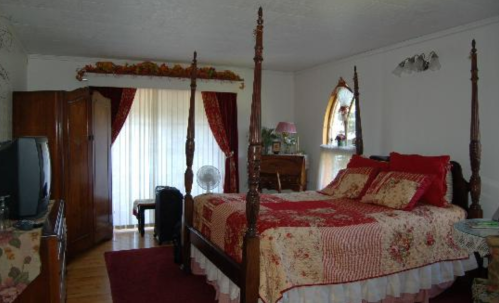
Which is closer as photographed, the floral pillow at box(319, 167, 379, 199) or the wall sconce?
the floral pillow at box(319, 167, 379, 199)

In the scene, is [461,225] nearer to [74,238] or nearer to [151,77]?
[74,238]

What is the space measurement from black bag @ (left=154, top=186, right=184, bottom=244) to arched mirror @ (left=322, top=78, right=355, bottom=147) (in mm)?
2370

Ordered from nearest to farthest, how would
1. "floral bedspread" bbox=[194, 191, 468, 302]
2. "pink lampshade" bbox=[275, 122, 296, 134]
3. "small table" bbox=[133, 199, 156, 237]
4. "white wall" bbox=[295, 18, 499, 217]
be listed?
"floral bedspread" bbox=[194, 191, 468, 302] → "white wall" bbox=[295, 18, 499, 217] → "small table" bbox=[133, 199, 156, 237] → "pink lampshade" bbox=[275, 122, 296, 134]

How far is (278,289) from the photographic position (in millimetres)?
2574

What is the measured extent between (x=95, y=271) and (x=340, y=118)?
371cm

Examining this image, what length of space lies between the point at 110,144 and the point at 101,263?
5.63 feet

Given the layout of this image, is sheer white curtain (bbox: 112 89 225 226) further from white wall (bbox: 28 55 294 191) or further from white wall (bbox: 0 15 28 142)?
white wall (bbox: 0 15 28 142)

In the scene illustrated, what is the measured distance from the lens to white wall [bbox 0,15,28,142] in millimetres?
3727

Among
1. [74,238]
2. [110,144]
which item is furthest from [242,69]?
[74,238]

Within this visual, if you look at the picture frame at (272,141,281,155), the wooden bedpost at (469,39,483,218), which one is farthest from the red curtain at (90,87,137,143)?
the wooden bedpost at (469,39,483,218)

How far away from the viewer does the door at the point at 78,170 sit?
14.5 feet

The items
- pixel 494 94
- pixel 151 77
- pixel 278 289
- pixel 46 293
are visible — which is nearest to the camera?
pixel 46 293

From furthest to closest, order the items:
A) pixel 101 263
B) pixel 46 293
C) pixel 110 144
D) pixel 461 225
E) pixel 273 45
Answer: pixel 110 144, pixel 273 45, pixel 101 263, pixel 461 225, pixel 46 293

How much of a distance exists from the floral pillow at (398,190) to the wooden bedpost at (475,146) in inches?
13.8
